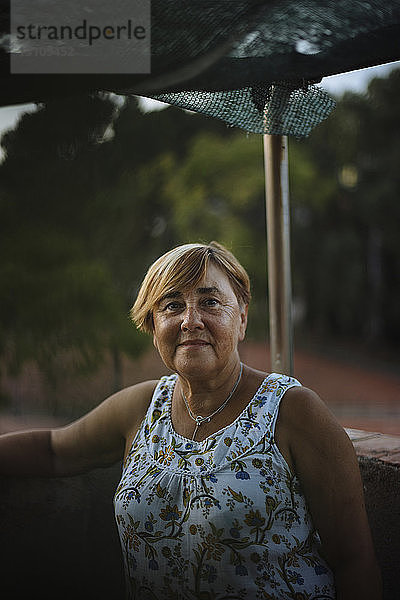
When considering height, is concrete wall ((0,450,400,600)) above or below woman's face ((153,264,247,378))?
below

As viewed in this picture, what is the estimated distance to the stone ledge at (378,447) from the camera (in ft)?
5.53

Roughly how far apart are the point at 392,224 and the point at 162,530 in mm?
15162

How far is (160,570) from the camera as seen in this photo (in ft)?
4.41

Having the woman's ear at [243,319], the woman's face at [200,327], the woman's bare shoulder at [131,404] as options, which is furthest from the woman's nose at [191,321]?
the woman's bare shoulder at [131,404]

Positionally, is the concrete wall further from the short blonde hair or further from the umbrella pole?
the short blonde hair

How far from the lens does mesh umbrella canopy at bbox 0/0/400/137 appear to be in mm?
1191

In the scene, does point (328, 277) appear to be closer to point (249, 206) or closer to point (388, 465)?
point (249, 206)

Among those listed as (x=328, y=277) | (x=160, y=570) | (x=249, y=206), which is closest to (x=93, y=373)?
(x=160, y=570)

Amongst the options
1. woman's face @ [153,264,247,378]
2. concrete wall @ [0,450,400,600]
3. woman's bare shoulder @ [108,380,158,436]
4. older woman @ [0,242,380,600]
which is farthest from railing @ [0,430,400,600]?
woman's face @ [153,264,247,378]

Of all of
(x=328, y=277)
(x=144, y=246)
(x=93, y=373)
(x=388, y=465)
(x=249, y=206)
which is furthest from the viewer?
(x=328, y=277)

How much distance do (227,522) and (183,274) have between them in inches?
21.7

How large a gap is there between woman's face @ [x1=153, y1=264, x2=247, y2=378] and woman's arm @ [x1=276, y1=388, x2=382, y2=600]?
23 cm

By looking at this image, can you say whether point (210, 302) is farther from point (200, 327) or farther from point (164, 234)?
point (164, 234)

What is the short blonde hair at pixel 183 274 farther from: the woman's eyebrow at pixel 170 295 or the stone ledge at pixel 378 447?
the stone ledge at pixel 378 447
